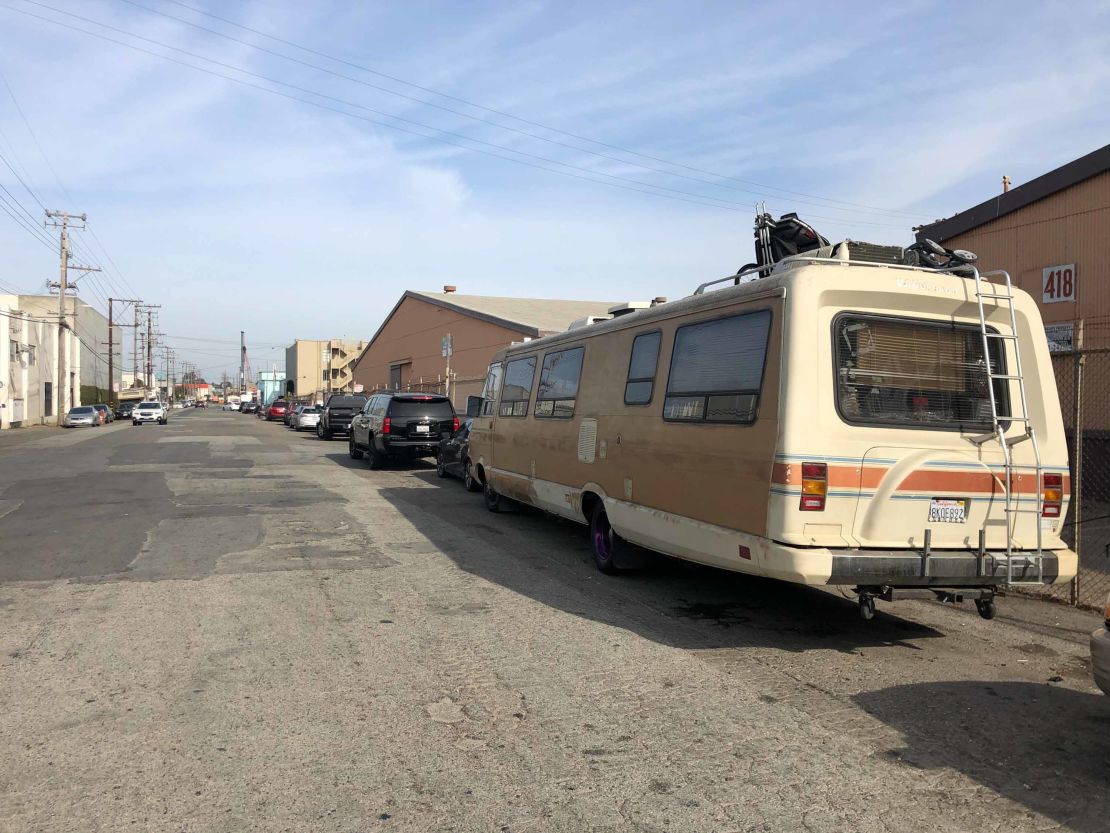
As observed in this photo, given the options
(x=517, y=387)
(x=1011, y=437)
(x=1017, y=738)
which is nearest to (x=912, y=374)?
(x=1011, y=437)

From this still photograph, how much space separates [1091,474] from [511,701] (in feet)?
38.0

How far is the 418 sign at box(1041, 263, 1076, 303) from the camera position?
12.9 meters

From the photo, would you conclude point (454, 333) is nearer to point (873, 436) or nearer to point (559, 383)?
point (559, 383)

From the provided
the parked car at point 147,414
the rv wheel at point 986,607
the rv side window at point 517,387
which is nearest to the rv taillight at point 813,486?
the rv wheel at point 986,607

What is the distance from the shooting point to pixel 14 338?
47906 mm

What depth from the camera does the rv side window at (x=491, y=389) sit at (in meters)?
12.3

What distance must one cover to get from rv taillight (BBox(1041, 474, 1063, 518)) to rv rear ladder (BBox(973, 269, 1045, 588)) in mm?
59

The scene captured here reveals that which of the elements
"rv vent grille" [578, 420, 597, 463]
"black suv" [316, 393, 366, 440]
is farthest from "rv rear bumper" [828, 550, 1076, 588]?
"black suv" [316, 393, 366, 440]

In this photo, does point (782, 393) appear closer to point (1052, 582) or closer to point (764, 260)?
point (1052, 582)

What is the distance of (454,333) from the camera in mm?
36688

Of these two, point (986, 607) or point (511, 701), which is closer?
point (511, 701)

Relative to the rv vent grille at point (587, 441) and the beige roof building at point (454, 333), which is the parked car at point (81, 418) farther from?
the rv vent grille at point (587, 441)

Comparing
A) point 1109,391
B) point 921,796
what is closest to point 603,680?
point 921,796

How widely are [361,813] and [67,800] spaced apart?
130 cm
